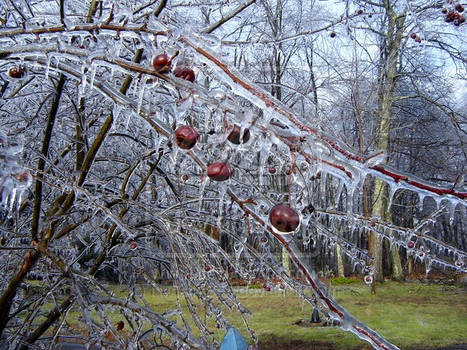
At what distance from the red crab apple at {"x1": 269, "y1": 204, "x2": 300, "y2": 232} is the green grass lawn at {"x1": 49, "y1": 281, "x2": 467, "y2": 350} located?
16.6ft

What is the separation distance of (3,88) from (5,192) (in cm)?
186

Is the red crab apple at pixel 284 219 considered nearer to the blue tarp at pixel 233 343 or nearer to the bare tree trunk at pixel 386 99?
the blue tarp at pixel 233 343

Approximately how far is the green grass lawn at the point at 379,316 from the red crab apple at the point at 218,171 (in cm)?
507

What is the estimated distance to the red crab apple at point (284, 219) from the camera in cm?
88

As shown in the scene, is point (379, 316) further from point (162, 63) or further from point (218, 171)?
point (162, 63)

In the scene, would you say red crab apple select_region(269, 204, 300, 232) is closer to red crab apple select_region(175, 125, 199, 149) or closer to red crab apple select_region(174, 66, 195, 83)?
red crab apple select_region(175, 125, 199, 149)

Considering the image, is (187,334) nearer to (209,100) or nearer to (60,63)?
(60,63)

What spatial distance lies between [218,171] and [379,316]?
9.13 m

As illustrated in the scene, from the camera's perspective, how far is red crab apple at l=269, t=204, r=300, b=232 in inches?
34.8

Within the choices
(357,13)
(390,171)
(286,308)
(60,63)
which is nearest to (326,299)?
(390,171)

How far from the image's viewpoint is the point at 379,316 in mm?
8945

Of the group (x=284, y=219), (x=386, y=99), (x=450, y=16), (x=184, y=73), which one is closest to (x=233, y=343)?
(x=284, y=219)

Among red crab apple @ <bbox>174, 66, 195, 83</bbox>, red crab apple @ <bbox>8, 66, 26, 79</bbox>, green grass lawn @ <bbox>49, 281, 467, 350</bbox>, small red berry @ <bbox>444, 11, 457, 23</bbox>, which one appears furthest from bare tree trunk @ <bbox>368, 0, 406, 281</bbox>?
red crab apple @ <bbox>174, 66, 195, 83</bbox>

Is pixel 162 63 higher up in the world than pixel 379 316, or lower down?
higher up
